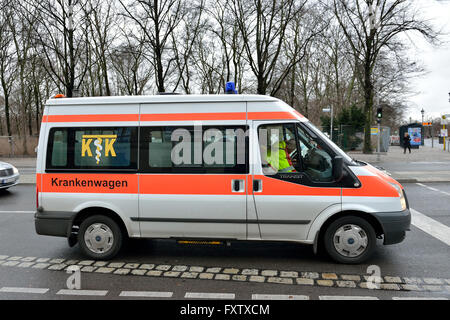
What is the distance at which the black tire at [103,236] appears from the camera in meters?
5.23

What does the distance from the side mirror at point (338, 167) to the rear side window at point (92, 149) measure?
2.69 m

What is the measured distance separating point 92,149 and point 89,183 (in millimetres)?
484

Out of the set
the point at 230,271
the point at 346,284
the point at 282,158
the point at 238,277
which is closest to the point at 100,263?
the point at 230,271

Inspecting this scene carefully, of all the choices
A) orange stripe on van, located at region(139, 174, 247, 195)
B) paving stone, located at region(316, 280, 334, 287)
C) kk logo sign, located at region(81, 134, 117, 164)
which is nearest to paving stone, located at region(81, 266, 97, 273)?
orange stripe on van, located at region(139, 174, 247, 195)

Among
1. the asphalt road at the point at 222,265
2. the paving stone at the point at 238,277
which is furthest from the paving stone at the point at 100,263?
the paving stone at the point at 238,277

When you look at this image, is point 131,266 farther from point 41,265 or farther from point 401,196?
point 401,196

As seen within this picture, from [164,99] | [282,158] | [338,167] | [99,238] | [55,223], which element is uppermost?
[164,99]

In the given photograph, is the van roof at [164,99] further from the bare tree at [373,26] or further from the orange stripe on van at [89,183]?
the bare tree at [373,26]

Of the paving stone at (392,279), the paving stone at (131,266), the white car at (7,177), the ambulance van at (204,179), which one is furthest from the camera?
the white car at (7,177)

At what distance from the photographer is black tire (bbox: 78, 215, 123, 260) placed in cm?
523

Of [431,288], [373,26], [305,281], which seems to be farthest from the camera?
[373,26]

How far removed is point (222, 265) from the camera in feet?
16.4
